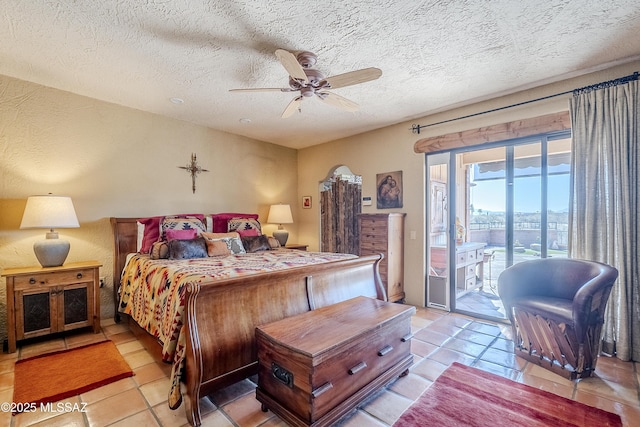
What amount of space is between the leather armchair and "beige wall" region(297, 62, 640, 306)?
1.39m

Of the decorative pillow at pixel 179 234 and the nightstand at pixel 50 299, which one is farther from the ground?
the decorative pillow at pixel 179 234

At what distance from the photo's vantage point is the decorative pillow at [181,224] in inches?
138

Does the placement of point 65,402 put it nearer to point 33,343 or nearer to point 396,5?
point 33,343

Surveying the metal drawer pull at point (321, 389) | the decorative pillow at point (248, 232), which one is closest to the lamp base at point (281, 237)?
the decorative pillow at point (248, 232)

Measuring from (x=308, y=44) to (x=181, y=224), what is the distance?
102 inches

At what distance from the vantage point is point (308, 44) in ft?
7.66

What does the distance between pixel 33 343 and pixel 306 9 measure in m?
3.95

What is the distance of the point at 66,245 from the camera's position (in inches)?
119

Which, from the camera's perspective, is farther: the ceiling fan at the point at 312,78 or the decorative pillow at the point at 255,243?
the decorative pillow at the point at 255,243

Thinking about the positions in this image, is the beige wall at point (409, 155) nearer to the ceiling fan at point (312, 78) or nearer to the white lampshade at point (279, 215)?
the white lampshade at point (279, 215)

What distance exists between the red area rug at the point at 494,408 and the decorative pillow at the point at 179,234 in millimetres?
2855

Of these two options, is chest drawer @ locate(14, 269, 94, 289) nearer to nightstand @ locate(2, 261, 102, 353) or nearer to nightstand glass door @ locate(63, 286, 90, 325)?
nightstand @ locate(2, 261, 102, 353)

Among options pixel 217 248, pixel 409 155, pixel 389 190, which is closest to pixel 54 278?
pixel 217 248

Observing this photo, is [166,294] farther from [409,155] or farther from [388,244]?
[409,155]
